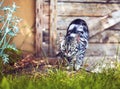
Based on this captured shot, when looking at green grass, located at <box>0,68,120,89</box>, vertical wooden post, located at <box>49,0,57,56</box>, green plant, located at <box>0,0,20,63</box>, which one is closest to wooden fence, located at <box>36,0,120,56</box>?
vertical wooden post, located at <box>49,0,57,56</box>

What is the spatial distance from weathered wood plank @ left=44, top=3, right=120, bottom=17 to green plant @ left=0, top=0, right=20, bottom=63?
0.54 metres

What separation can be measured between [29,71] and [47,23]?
0.75 m

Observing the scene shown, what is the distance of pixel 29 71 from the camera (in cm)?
643

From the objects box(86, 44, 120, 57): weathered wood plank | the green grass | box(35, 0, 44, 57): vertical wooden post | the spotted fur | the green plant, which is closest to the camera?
the green grass

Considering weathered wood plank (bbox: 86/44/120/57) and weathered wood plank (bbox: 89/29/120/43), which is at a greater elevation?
weathered wood plank (bbox: 89/29/120/43)

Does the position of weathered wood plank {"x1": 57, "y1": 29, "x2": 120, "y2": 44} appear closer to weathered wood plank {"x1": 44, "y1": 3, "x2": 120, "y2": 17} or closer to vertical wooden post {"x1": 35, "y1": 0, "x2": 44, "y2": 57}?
weathered wood plank {"x1": 44, "y1": 3, "x2": 120, "y2": 17}

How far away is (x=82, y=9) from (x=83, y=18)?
0.12 meters

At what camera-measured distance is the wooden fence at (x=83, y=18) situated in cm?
674

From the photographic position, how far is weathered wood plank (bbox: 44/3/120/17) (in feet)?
22.1

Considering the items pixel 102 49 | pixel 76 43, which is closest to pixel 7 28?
pixel 76 43

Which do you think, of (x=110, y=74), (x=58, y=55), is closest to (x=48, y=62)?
(x=58, y=55)

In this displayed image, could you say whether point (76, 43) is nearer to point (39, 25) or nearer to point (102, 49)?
point (102, 49)

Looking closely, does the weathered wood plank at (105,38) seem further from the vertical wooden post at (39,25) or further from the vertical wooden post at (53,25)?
the vertical wooden post at (39,25)

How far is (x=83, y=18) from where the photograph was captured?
679 centimetres
